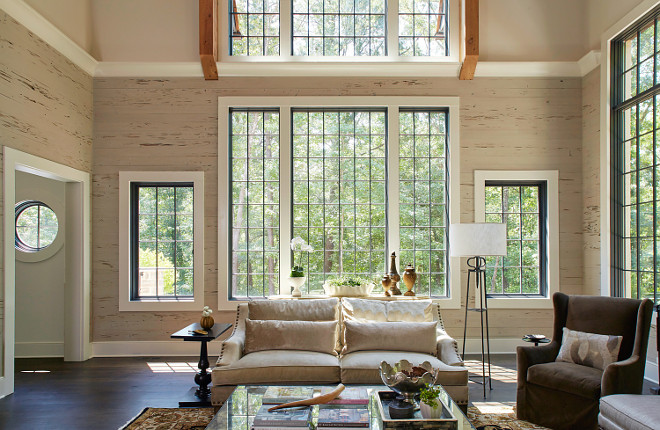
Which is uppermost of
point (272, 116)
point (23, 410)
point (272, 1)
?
point (272, 1)

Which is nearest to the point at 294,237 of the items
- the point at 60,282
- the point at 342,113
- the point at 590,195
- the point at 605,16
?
the point at 342,113

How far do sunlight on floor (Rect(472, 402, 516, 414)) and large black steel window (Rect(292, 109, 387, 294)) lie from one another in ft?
7.68

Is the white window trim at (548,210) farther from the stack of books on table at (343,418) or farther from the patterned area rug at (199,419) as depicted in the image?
the stack of books on table at (343,418)

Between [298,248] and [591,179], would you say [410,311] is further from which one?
[591,179]

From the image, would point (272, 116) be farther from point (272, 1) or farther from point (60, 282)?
point (60, 282)

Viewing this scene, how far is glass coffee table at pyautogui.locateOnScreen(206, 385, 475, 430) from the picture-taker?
2.77 metres

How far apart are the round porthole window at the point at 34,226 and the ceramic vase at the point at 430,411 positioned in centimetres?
541

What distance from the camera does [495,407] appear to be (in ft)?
13.7

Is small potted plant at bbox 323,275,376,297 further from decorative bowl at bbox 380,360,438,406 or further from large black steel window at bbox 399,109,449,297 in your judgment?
decorative bowl at bbox 380,360,438,406

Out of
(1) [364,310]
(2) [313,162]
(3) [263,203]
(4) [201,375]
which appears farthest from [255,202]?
(4) [201,375]

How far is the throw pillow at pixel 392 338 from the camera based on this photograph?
4.26m

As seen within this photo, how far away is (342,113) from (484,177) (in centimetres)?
196

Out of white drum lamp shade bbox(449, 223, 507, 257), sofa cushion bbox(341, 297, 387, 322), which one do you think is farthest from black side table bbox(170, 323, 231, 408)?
white drum lamp shade bbox(449, 223, 507, 257)

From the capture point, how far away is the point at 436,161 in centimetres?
636
